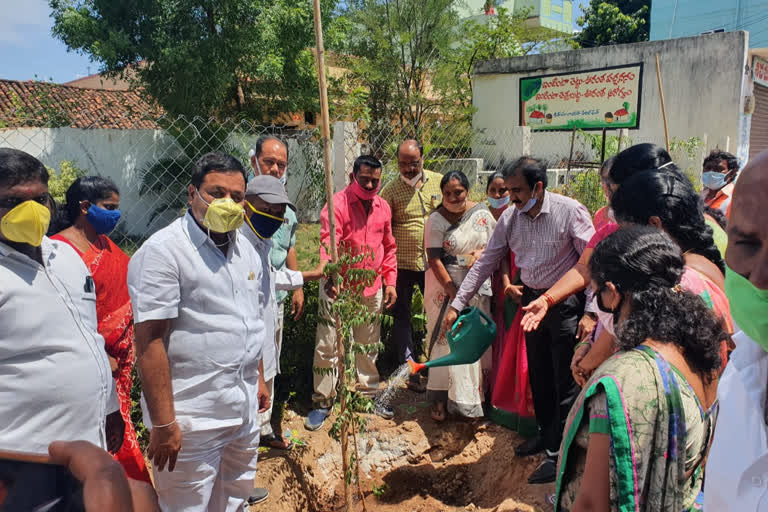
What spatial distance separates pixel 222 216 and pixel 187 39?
1024 cm

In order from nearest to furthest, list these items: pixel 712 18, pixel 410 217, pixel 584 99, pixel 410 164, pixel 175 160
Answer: pixel 410 164 → pixel 410 217 → pixel 175 160 → pixel 584 99 → pixel 712 18

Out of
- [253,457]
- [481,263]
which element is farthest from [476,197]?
[253,457]

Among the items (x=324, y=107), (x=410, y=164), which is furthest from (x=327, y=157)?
(x=410, y=164)

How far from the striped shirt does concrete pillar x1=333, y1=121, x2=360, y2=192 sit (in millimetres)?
1629

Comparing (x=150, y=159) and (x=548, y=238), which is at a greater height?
(x=150, y=159)

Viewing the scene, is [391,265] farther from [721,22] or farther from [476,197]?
[721,22]

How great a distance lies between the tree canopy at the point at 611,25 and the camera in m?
22.4

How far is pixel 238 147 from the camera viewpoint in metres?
8.88

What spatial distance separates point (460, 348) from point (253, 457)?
4.31 feet

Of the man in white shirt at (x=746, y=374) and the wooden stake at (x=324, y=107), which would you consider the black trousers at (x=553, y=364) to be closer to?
the wooden stake at (x=324, y=107)

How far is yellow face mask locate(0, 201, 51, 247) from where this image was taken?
1.86m

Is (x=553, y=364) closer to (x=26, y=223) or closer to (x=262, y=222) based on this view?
(x=262, y=222)

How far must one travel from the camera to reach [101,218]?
10.0 ft

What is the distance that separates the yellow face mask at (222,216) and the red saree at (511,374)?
221cm
